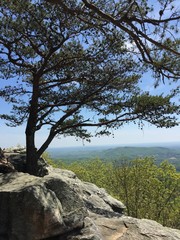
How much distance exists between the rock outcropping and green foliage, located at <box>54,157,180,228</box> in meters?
18.4

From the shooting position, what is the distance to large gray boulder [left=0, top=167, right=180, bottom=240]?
780 cm

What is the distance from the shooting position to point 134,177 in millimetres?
29031

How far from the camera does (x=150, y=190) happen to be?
93.3ft

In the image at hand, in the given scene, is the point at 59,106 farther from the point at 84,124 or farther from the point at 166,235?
the point at 166,235

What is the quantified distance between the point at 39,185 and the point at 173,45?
5.26 m

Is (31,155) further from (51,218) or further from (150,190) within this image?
(150,190)

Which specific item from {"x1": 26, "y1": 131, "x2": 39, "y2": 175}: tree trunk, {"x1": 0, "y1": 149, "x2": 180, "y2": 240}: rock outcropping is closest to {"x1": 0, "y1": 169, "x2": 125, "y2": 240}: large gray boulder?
{"x1": 0, "y1": 149, "x2": 180, "y2": 240}: rock outcropping

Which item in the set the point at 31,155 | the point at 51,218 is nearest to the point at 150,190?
the point at 31,155

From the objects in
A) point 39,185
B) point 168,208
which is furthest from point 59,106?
point 168,208

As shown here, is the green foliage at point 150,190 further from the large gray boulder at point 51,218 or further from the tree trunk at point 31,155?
the large gray boulder at point 51,218

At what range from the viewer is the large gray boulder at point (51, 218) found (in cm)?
780

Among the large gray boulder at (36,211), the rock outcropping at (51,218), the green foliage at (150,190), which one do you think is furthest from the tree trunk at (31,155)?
the green foliage at (150,190)

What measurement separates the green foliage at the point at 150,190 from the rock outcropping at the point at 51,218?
18.4m

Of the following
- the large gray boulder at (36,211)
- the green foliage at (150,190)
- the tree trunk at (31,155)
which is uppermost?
the tree trunk at (31,155)
